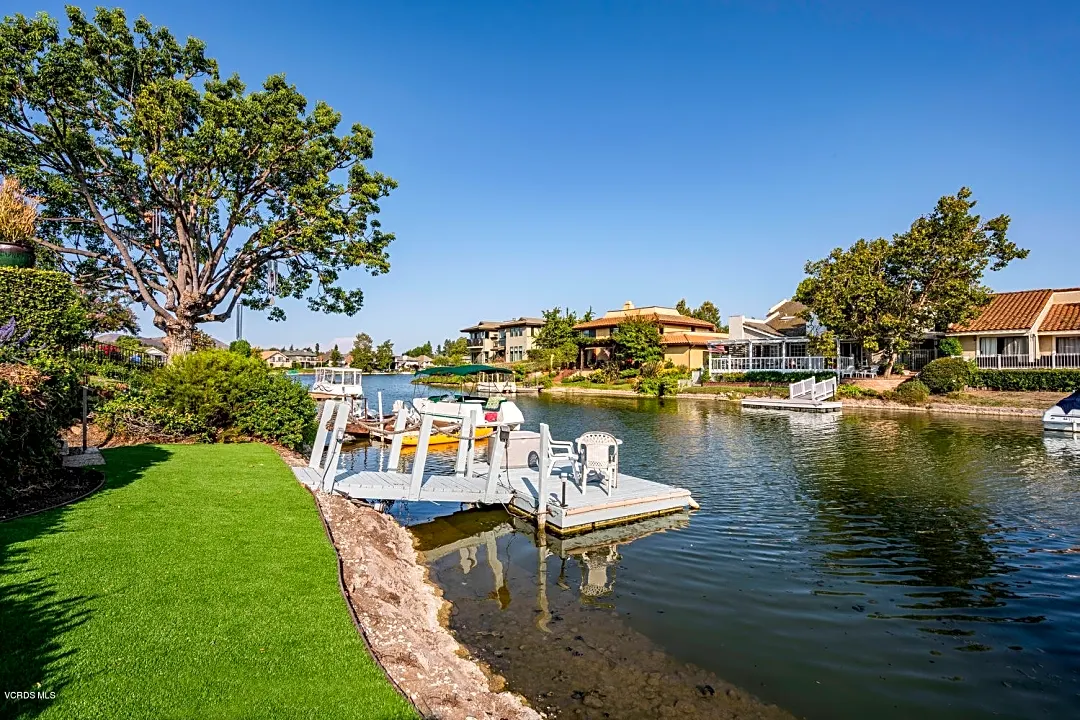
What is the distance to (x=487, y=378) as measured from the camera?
4572 cm

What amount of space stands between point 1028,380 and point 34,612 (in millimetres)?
45781

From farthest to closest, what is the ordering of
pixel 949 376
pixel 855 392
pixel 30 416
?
pixel 855 392 → pixel 949 376 → pixel 30 416

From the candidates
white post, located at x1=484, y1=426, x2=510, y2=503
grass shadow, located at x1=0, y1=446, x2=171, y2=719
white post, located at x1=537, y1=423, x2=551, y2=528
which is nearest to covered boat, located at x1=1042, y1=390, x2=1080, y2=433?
white post, located at x1=537, y1=423, x2=551, y2=528

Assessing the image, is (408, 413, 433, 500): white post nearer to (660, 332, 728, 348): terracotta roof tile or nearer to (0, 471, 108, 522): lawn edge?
(0, 471, 108, 522): lawn edge

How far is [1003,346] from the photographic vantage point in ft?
129

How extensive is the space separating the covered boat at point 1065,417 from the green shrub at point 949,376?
11.8 metres

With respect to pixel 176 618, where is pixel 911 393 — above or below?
above

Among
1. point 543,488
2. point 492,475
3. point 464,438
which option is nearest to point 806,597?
point 543,488

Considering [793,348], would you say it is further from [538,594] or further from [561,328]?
[538,594]

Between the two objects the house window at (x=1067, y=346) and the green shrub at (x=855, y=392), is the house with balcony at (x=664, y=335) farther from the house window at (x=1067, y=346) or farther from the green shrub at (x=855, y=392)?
the house window at (x=1067, y=346)

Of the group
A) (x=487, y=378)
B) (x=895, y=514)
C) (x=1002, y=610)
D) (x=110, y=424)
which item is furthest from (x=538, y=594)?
(x=487, y=378)

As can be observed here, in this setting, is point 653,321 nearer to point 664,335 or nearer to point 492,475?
point 664,335

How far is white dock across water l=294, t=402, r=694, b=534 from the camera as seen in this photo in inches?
444

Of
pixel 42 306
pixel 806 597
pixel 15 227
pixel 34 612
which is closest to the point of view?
pixel 34 612
